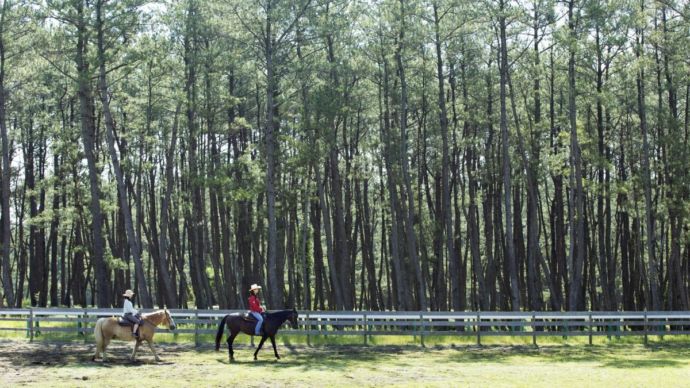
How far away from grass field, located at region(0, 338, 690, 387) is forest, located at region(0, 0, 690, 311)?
8.73 metres

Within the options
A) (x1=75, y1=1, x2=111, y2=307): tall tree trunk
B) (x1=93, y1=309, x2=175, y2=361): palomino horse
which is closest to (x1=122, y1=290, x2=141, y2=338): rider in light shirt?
(x1=93, y1=309, x2=175, y2=361): palomino horse

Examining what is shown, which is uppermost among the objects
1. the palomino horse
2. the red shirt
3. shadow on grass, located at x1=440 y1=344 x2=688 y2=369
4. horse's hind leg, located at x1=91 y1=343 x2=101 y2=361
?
the red shirt

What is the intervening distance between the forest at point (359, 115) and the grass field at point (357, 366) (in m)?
8.73

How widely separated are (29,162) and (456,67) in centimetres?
2680

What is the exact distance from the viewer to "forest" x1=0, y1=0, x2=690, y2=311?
3556 centimetres

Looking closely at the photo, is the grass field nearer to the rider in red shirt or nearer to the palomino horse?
the palomino horse

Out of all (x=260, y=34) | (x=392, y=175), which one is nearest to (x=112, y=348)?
(x=260, y=34)

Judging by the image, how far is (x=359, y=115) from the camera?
4872cm

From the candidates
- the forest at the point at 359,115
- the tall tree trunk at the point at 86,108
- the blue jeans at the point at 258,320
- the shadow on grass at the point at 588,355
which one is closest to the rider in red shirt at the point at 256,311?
the blue jeans at the point at 258,320

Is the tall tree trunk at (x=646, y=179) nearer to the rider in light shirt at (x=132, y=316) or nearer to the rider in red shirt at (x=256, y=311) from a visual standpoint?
the rider in red shirt at (x=256, y=311)

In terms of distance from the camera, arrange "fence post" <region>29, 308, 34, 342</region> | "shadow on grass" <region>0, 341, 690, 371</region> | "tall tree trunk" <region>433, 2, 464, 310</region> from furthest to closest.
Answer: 1. "tall tree trunk" <region>433, 2, 464, 310</region>
2. "fence post" <region>29, 308, 34, 342</region>
3. "shadow on grass" <region>0, 341, 690, 371</region>

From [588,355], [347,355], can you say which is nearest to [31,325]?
[347,355]

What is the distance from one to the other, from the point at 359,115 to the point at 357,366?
28.1 metres

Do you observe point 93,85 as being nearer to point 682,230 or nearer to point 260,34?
point 260,34
